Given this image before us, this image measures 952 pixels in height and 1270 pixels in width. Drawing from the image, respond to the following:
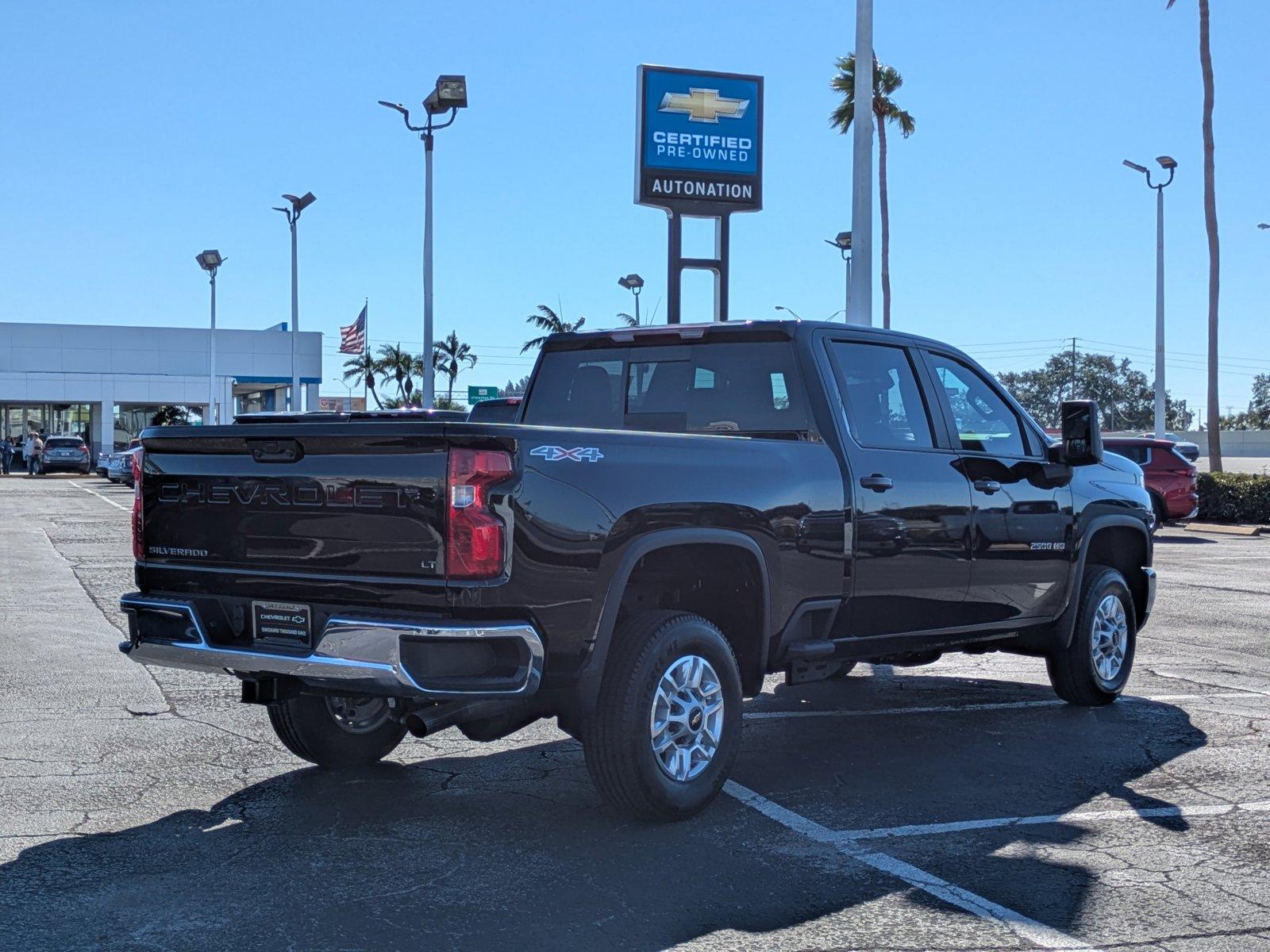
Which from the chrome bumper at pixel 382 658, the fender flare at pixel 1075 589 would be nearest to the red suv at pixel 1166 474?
the fender flare at pixel 1075 589

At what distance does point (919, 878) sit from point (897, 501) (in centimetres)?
212

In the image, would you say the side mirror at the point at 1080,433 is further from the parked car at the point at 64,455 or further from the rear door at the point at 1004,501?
the parked car at the point at 64,455

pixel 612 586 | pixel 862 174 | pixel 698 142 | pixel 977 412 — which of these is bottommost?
pixel 612 586

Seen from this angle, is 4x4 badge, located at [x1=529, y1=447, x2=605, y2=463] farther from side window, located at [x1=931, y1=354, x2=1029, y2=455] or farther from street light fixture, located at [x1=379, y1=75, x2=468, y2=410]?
street light fixture, located at [x1=379, y1=75, x2=468, y2=410]

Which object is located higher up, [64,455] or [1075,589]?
[64,455]

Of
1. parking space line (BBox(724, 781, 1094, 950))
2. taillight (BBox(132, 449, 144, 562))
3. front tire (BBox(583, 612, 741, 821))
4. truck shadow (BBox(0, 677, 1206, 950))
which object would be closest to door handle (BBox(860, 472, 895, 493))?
front tire (BBox(583, 612, 741, 821))

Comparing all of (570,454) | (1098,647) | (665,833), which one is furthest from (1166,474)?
(570,454)

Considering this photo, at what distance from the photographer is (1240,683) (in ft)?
29.6

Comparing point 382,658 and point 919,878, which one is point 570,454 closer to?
point 382,658

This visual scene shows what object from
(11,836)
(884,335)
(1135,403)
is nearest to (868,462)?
(884,335)

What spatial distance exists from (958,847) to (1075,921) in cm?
87

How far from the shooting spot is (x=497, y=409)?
26.8 ft

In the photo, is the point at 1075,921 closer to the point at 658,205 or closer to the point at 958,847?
the point at 958,847

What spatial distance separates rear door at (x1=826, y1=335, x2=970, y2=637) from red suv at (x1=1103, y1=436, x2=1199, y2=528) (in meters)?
19.3
